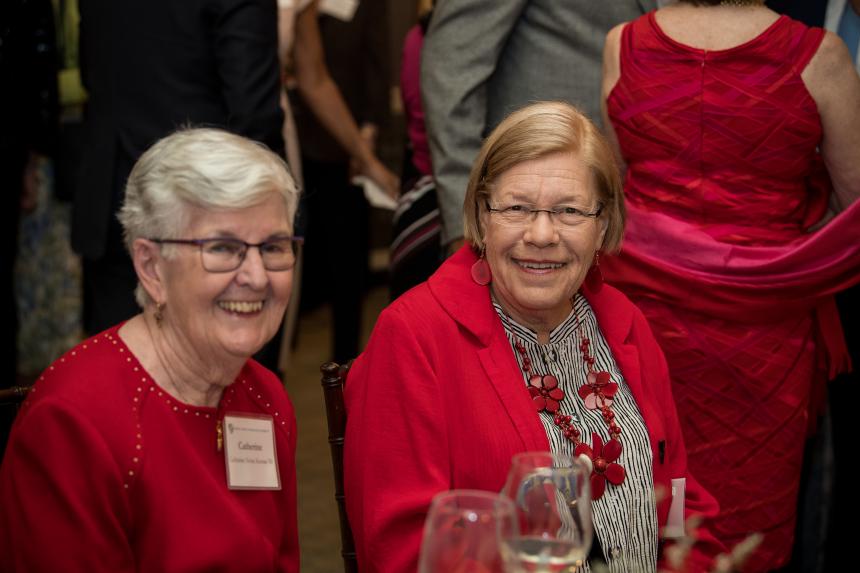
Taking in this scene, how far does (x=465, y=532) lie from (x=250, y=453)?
2.37ft

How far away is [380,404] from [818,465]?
5.81 ft

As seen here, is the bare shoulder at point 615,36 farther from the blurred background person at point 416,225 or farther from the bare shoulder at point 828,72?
the blurred background person at point 416,225

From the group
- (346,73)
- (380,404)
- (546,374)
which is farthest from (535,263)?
(346,73)

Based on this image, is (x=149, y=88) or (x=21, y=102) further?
(x=21, y=102)

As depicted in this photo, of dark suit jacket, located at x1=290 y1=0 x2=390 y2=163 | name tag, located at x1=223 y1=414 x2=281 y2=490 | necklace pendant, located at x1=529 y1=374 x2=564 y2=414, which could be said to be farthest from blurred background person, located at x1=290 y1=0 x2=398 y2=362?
name tag, located at x1=223 y1=414 x2=281 y2=490

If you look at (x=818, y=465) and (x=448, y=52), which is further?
(x=818, y=465)

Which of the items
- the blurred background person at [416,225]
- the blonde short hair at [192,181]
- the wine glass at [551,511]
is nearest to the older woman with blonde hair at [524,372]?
the blonde short hair at [192,181]

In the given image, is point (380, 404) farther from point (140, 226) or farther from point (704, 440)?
point (704, 440)

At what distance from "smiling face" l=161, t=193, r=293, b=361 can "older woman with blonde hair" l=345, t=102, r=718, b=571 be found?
275 mm

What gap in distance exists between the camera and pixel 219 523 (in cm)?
186

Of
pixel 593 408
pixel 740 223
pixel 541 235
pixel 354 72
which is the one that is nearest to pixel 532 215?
pixel 541 235

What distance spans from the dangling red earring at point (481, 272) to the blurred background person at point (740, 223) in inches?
22.1

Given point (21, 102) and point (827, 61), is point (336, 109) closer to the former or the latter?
point (21, 102)

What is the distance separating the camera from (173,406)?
1.88m
